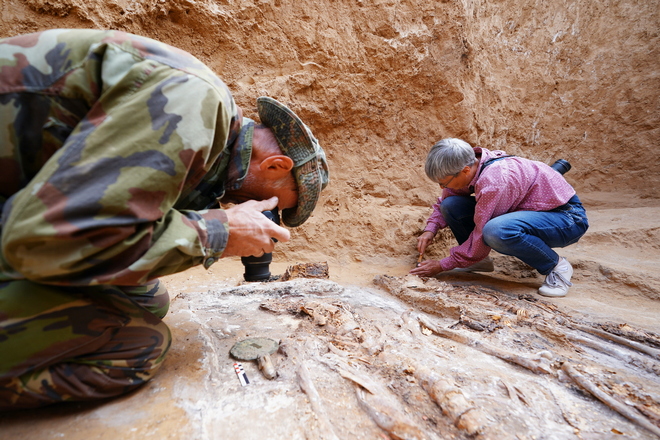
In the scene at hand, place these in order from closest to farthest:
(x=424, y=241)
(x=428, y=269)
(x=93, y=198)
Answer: (x=93, y=198)
(x=428, y=269)
(x=424, y=241)

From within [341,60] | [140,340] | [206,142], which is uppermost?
[341,60]

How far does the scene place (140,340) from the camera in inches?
51.4

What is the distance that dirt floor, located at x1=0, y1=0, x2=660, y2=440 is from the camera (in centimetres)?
119

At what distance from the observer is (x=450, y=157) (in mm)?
2805

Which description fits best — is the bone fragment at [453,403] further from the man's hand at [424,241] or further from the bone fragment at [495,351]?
the man's hand at [424,241]

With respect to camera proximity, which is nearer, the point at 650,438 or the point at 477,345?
the point at 650,438

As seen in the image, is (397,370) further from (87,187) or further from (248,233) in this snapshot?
(87,187)

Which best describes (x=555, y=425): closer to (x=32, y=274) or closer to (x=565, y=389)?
(x=565, y=389)

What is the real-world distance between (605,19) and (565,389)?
5814 mm

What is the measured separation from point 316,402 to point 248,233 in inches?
25.0

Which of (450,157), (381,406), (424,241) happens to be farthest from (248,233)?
(424,241)

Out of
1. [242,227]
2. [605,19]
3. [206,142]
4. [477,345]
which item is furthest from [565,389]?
[605,19]

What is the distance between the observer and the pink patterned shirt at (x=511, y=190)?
9.01 feet

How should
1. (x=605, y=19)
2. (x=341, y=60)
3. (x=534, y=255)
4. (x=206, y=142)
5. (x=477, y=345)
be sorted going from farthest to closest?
(x=605, y=19)
(x=341, y=60)
(x=534, y=255)
(x=477, y=345)
(x=206, y=142)
